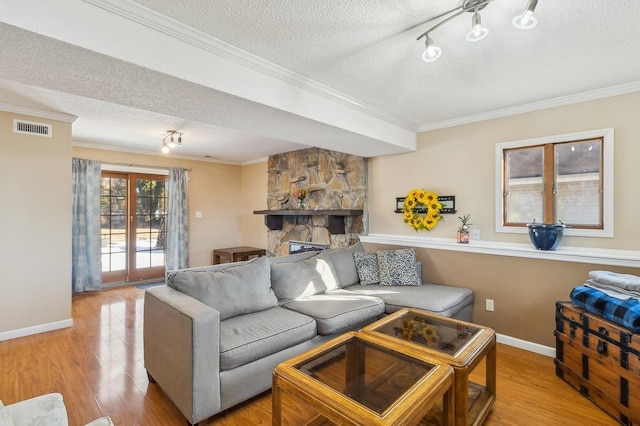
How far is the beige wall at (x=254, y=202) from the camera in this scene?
6.30m

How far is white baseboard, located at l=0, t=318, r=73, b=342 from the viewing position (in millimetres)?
3172

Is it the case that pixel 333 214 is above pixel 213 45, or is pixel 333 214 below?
below

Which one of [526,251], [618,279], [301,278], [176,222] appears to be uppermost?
[176,222]

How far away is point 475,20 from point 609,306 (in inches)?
79.5

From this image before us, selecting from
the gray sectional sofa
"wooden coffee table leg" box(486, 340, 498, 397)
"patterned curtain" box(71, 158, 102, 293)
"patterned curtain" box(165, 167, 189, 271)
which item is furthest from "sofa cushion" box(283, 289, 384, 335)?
"patterned curtain" box(71, 158, 102, 293)

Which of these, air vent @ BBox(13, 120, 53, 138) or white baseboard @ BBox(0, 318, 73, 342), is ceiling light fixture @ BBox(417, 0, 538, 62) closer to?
air vent @ BBox(13, 120, 53, 138)

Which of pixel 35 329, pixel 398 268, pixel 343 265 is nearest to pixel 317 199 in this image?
pixel 343 265

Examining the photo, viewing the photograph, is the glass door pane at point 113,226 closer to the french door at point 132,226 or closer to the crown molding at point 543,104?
the french door at point 132,226

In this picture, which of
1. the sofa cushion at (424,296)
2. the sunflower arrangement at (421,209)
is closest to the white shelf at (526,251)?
the sunflower arrangement at (421,209)

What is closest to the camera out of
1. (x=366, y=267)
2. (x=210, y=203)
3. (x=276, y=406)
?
(x=276, y=406)

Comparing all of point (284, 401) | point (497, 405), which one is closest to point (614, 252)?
point (497, 405)

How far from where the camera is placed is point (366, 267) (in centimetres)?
356

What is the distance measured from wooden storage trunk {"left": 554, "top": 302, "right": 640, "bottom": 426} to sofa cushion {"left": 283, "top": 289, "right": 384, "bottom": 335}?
1416 millimetres

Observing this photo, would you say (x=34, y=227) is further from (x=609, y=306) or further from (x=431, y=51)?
(x=609, y=306)
